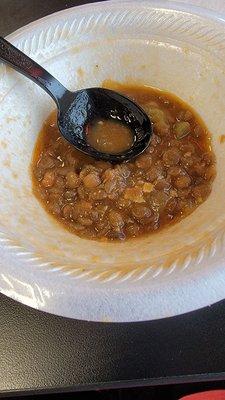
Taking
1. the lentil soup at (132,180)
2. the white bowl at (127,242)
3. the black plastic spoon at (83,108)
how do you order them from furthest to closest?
1. the black plastic spoon at (83,108)
2. the lentil soup at (132,180)
3. the white bowl at (127,242)

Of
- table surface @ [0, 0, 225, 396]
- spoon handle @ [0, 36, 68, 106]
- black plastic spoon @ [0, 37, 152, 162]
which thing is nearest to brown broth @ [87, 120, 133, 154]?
black plastic spoon @ [0, 37, 152, 162]

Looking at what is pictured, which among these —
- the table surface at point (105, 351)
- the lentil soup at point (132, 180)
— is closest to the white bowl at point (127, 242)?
the lentil soup at point (132, 180)

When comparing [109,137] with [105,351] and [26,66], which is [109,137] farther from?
[105,351]

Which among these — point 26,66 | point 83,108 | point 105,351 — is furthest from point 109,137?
point 105,351

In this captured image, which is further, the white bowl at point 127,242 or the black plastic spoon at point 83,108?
the black plastic spoon at point 83,108

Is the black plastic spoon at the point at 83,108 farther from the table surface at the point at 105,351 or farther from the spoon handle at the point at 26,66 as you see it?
the table surface at the point at 105,351

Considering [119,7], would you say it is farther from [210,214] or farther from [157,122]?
[210,214]

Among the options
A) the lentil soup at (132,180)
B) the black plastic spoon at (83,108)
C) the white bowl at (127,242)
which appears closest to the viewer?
the white bowl at (127,242)

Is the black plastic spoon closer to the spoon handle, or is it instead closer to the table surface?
the spoon handle
